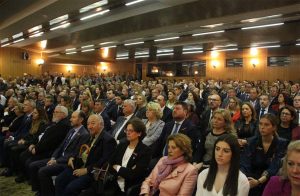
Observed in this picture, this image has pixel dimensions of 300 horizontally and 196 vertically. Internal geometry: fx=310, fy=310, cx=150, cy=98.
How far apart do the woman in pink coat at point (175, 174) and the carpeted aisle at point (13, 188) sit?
238 cm

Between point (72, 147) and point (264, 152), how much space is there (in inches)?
101

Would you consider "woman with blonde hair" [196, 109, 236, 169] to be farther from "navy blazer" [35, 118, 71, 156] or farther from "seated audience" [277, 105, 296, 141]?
"navy blazer" [35, 118, 71, 156]

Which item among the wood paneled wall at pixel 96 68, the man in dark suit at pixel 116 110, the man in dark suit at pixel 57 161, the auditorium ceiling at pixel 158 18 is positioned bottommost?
the man in dark suit at pixel 57 161

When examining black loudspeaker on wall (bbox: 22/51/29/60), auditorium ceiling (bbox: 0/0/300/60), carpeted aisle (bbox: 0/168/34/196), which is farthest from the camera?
black loudspeaker on wall (bbox: 22/51/29/60)

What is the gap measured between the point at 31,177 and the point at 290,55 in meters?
16.2

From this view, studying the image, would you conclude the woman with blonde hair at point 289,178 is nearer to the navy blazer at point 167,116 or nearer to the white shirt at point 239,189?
the white shirt at point 239,189

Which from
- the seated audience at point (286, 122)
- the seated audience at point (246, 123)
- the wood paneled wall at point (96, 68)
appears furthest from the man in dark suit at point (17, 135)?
the wood paneled wall at point (96, 68)

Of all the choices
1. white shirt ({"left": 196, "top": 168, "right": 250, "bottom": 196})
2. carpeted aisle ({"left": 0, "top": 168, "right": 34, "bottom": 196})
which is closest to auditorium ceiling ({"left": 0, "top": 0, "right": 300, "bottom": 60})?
carpeted aisle ({"left": 0, "top": 168, "right": 34, "bottom": 196})

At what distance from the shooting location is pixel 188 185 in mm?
2777

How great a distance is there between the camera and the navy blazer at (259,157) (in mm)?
3109

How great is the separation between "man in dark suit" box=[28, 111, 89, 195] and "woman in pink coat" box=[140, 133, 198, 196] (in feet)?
5.07

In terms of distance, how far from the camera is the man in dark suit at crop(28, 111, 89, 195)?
4.04 m

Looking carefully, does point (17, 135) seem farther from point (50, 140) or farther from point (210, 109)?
point (210, 109)

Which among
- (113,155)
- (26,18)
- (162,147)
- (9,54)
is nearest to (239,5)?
(162,147)
